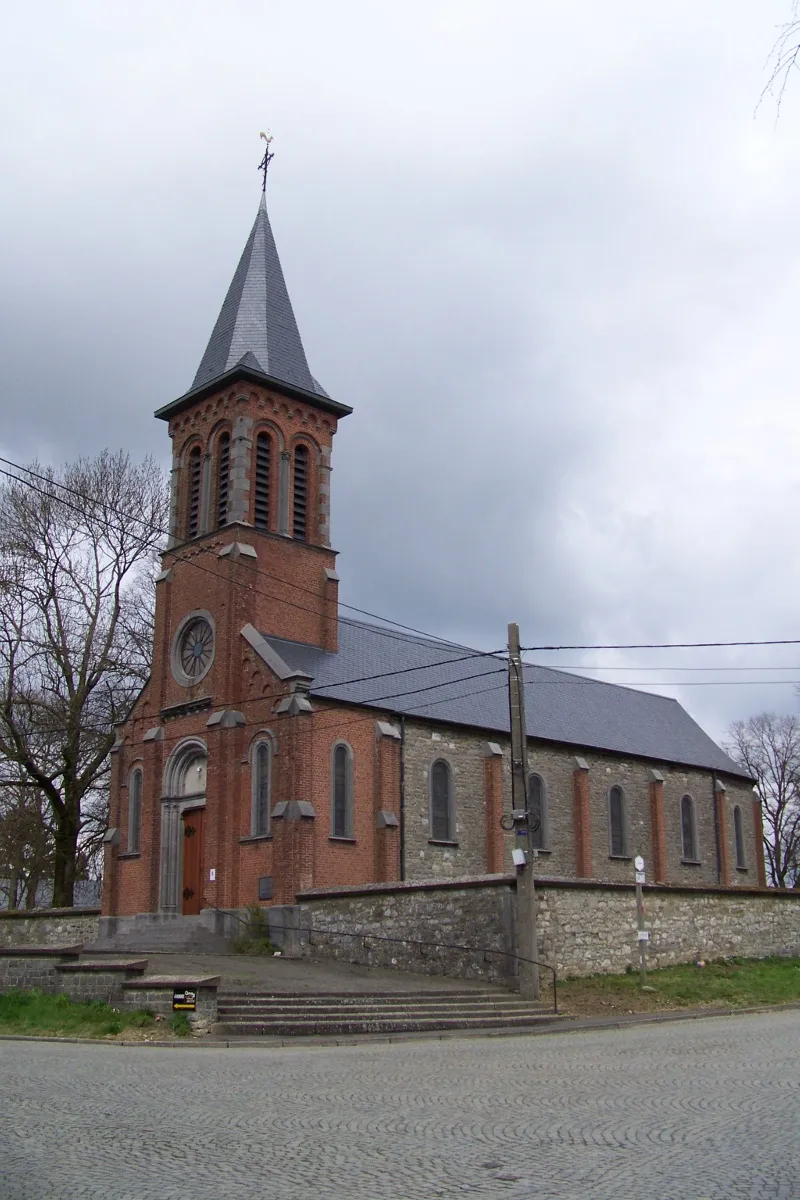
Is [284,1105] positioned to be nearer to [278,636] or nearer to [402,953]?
[402,953]

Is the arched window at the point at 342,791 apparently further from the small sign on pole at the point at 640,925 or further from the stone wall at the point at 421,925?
the small sign on pole at the point at 640,925

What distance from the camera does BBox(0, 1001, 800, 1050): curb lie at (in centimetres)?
1616

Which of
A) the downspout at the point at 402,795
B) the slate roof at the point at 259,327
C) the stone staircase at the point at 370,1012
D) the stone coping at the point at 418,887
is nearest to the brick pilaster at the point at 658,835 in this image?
the downspout at the point at 402,795

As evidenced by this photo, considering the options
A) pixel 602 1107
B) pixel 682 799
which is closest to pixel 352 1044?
pixel 602 1107

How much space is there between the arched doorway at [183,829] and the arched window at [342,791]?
13.5ft

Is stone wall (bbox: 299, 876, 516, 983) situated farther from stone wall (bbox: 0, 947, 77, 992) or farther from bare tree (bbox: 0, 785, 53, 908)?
bare tree (bbox: 0, 785, 53, 908)

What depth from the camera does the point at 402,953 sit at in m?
24.1

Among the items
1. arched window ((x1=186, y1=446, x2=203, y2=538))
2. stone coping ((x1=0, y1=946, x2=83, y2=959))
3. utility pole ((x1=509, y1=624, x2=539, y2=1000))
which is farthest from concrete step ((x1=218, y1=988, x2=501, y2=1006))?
arched window ((x1=186, y1=446, x2=203, y2=538))

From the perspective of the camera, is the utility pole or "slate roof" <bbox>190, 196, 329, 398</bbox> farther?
"slate roof" <bbox>190, 196, 329, 398</bbox>

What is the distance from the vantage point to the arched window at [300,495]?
35.0 m

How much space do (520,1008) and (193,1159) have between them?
42.8 ft

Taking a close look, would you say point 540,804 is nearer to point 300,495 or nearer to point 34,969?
point 300,495

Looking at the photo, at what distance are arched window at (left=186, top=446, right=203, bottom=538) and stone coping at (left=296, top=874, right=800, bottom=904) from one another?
12354 millimetres

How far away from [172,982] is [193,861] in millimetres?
15215
